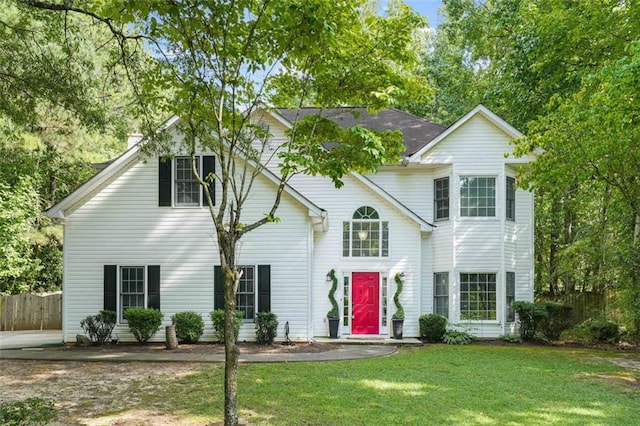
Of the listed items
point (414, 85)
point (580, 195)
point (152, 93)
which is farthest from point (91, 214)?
point (580, 195)

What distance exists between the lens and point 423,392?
866 centimetres

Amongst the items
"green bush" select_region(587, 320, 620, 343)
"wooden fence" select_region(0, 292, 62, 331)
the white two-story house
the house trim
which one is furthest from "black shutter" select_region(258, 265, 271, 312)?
"wooden fence" select_region(0, 292, 62, 331)

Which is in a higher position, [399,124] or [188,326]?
[399,124]

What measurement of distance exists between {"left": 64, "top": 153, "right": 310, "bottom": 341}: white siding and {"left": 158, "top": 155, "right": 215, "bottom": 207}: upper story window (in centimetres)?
20

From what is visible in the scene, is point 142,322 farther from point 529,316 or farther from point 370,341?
point 529,316

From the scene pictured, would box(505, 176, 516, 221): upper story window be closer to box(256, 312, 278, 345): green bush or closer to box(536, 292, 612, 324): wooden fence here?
box(536, 292, 612, 324): wooden fence

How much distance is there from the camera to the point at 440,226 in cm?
1667

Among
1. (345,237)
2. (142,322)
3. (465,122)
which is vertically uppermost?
(465,122)

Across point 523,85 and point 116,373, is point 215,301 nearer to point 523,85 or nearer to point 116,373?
point 116,373

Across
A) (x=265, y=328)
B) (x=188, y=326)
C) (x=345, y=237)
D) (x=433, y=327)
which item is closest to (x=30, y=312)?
(x=188, y=326)

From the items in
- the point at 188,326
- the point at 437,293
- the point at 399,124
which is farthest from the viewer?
the point at 399,124

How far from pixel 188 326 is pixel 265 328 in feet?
7.03

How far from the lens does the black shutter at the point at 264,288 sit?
577 inches

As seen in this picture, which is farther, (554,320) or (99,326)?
(554,320)
